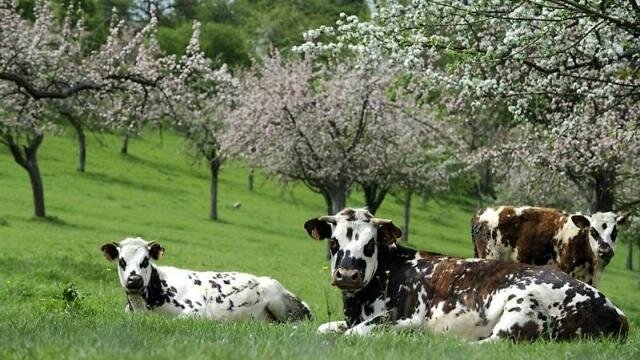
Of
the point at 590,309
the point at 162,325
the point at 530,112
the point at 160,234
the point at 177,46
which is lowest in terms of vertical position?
the point at 160,234

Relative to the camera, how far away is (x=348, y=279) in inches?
364

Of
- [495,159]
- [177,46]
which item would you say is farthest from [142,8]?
[495,159]

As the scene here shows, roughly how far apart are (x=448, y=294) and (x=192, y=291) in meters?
5.54

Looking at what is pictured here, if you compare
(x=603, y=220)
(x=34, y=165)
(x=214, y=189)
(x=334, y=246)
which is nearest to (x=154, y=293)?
(x=334, y=246)

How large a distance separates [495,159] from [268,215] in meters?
25.4

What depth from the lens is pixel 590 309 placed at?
8.64m

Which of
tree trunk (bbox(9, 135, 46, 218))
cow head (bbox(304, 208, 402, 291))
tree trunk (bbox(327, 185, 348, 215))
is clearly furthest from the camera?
tree trunk (bbox(9, 135, 46, 218))

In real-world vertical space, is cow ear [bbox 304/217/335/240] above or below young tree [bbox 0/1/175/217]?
below

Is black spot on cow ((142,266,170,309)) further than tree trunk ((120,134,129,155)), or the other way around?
tree trunk ((120,134,129,155))

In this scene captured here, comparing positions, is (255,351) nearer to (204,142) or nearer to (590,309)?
(590,309)

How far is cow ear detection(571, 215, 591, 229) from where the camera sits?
1559 centimetres

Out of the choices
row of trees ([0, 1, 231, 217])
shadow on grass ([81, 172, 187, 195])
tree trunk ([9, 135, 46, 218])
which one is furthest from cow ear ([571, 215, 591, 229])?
shadow on grass ([81, 172, 187, 195])

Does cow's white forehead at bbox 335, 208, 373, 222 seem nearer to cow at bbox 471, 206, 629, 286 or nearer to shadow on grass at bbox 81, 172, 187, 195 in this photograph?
cow at bbox 471, 206, 629, 286

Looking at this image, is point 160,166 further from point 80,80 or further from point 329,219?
point 329,219
